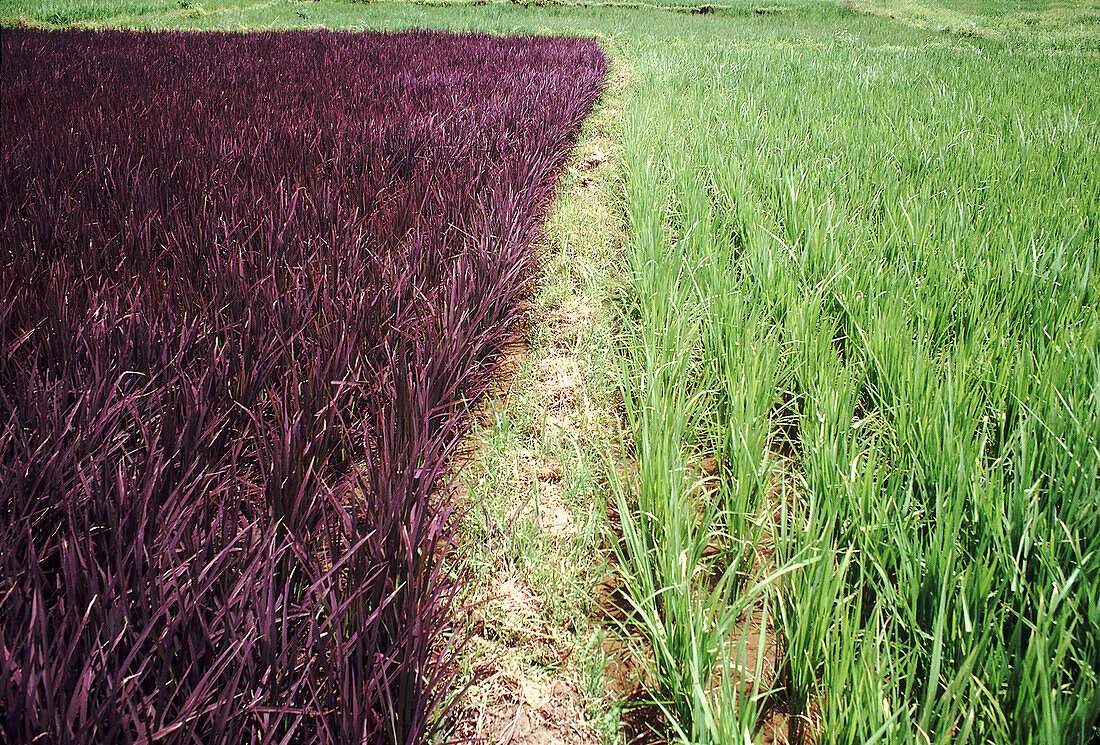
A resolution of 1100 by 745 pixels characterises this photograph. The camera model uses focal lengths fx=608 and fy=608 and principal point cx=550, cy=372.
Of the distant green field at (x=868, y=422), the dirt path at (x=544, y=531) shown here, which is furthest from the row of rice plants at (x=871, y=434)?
the dirt path at (x=544, y=531)

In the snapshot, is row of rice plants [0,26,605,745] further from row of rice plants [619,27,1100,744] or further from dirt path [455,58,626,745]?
row of rice plants [619,27,1100,744]

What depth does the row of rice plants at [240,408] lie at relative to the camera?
708 mm

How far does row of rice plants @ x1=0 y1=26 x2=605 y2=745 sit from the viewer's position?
71cm

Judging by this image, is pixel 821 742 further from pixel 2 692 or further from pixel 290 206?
pixel 290 206

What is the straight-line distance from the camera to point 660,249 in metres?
2.36

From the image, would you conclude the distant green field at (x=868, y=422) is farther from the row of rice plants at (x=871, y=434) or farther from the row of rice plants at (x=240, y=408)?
the row of rice plants at (x=240, y=408)

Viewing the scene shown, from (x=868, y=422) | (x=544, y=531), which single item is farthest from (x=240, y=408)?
(x=868, y=422)

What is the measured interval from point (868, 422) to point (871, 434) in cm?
6

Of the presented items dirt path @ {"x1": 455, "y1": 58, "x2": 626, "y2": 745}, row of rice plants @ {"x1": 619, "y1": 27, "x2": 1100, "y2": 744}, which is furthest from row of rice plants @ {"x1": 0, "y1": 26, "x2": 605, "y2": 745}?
row of rice plants @ {"x1": 619, "y1": 27, "x2": 1100, "y2": 744}

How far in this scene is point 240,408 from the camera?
127 centimetres

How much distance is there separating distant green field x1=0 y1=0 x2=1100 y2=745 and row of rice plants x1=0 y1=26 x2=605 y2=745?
44cm

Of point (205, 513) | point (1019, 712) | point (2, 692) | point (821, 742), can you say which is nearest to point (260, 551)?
point (205, 513)

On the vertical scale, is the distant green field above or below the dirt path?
above

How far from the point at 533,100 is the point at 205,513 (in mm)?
4401
